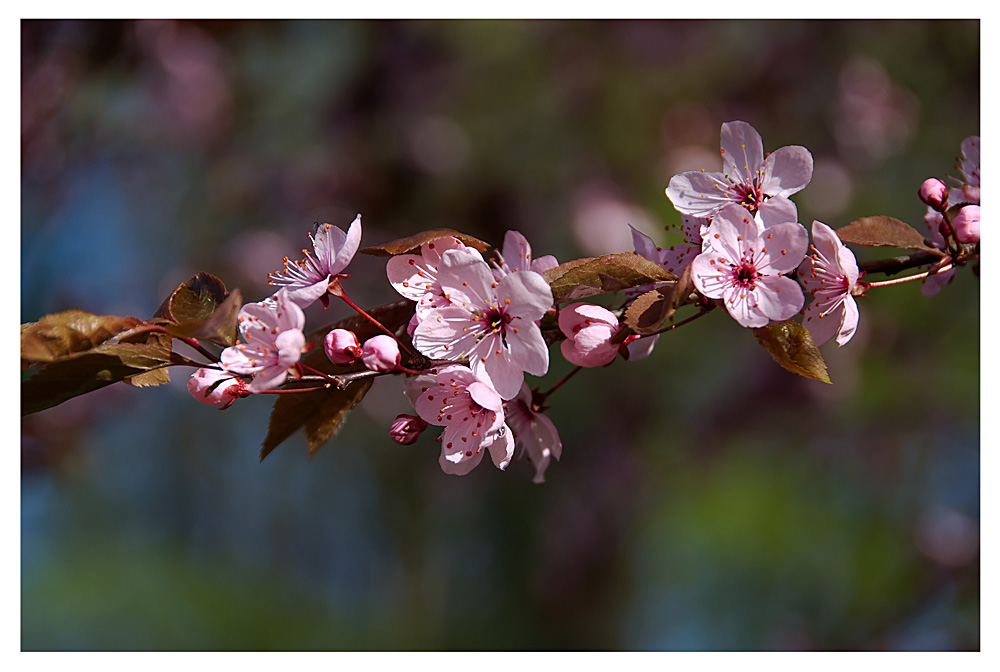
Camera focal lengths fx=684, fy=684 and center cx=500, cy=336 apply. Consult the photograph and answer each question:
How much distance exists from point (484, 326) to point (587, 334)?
81 millimetres

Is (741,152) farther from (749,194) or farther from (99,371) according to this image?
(99,371)

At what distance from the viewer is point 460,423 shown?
22.6 inches

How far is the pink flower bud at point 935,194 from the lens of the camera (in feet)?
2.04

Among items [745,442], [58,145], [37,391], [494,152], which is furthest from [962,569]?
[58,145]

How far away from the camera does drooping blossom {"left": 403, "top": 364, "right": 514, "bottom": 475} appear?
0.56 metres

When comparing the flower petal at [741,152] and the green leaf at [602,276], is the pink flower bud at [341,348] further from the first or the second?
the flower petal at [741,152]

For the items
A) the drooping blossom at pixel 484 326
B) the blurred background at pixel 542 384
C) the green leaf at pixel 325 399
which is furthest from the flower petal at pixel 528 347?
the blurred background at pixel 542 384

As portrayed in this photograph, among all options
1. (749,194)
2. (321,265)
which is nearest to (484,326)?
(321,265)

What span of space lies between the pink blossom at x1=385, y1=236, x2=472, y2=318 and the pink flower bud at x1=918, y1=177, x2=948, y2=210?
1.41 feet

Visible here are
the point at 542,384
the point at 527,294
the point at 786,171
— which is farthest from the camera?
the point at 542,384

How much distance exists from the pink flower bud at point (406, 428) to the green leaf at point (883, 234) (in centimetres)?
40

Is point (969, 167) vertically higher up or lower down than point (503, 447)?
higher up

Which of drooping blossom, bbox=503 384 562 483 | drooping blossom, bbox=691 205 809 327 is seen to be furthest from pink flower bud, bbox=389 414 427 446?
drooping blossom, bbox=691 205 809 327

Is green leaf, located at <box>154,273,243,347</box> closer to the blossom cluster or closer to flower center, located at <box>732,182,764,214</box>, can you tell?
the blossom cluster
